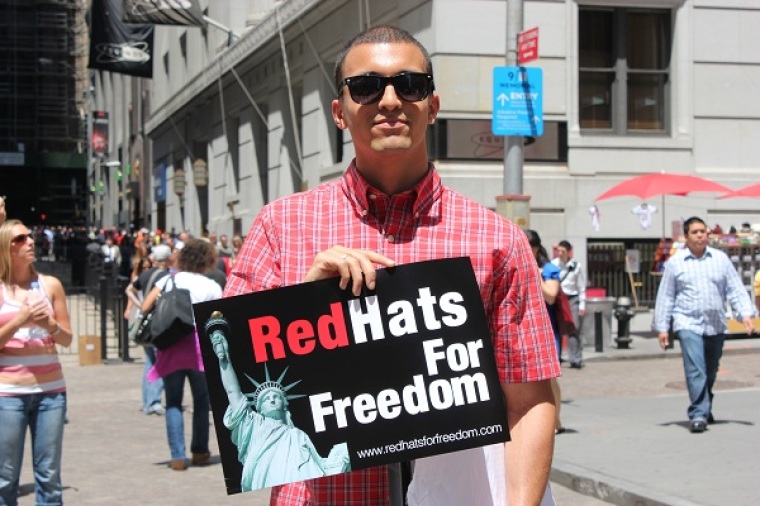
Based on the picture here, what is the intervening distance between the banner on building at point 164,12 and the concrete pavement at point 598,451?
12.1 metres

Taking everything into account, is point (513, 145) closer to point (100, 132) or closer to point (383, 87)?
point (383, 87)

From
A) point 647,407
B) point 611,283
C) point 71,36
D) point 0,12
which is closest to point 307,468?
point 647,407

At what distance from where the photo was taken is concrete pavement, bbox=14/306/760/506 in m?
8.59

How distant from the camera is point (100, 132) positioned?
257 ft

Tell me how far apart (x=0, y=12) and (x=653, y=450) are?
78210mm

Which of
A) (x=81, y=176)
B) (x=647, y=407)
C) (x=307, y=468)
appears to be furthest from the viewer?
(x=81, y=176)

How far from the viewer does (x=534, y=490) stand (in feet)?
8.78

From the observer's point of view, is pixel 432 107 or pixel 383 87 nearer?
pixel 383 87

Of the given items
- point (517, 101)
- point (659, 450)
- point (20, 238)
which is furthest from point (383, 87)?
point (517, 101)

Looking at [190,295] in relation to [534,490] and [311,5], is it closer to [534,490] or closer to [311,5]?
[534,490]

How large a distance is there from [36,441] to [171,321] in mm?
2979

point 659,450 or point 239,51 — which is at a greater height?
point 239,51

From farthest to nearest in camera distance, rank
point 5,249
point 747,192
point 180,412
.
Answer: point 747,192, point 180,412, point 5,249

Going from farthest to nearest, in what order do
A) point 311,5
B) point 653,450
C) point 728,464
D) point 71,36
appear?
point 71,36 < point 311,5 < point 653,450 < point 728,464
